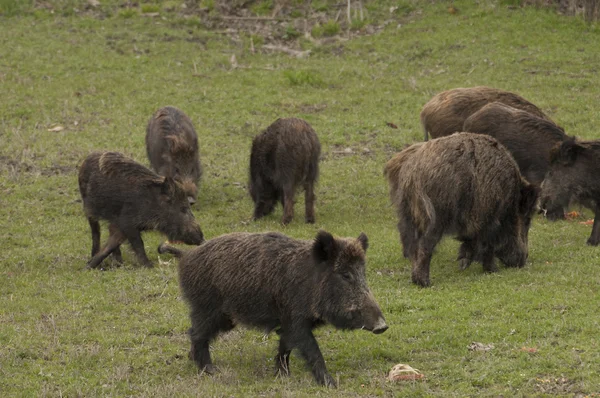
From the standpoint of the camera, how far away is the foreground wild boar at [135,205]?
13156mm

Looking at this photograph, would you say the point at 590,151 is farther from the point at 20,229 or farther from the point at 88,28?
the point at 88,28

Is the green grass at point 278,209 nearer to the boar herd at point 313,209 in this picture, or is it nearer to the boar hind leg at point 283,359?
the boar hind leg at point 283,359

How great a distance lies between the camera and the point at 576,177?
44.0ft

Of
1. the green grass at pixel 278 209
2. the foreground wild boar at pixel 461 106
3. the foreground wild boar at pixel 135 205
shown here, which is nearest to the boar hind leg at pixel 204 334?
the green grass at pixel 278 209

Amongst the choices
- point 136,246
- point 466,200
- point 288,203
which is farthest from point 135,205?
point 466,200

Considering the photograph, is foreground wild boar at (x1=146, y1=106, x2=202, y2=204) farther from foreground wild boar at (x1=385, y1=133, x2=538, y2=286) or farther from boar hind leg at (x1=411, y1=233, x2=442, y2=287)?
boar hind leg at (x1=411, y1=233, x2=442, y2=287)

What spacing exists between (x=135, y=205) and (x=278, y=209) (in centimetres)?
388

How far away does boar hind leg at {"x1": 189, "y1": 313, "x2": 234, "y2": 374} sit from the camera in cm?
883

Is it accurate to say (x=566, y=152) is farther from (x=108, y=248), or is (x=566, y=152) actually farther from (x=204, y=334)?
(x=204, y=334)

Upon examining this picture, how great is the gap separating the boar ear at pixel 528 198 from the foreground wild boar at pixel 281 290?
11.8 ft

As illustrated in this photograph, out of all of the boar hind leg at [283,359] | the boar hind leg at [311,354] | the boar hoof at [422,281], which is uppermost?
the boar hind leg at [311,354]

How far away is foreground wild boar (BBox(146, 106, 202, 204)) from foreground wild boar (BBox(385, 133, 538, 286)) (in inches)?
200

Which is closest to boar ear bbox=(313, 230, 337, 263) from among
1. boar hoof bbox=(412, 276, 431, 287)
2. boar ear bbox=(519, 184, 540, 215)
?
boar hoof bbox=(412, 276, 431, 287)

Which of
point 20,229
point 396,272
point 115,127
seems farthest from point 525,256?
point 115,127
